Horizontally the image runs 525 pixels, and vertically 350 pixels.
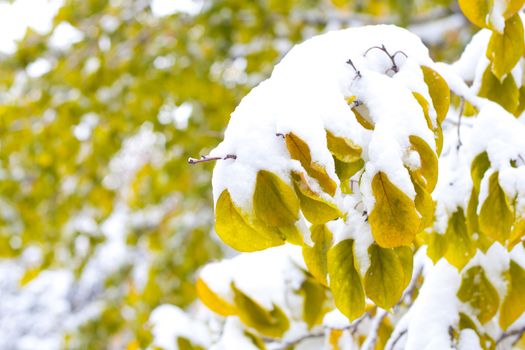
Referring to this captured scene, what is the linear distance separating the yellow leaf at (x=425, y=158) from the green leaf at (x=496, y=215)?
0.43 ft

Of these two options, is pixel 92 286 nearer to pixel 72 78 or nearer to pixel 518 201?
pixel 72 78

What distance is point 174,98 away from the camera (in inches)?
95.3

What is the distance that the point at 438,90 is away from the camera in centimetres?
62

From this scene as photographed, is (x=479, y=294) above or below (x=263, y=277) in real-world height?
above

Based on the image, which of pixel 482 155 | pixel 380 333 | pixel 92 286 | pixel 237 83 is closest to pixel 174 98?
pixel 237 83

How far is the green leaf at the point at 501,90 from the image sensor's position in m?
0.75

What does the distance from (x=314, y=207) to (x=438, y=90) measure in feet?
0.73

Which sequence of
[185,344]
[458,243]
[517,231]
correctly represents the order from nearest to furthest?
[517,231], [458,243], [185,344]

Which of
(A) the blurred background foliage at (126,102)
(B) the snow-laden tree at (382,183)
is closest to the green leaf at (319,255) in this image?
(B) the snow-laden tree at (382,183)

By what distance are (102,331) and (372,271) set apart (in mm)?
2331

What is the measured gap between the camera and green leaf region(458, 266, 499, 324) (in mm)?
740

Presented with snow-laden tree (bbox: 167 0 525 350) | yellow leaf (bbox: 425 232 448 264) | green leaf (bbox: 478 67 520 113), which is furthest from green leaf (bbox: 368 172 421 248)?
green leaf (bbox: 478 67 520 113)

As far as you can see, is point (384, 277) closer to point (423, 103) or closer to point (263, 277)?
point (423, 103)

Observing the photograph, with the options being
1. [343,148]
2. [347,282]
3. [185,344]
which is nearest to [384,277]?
[347,282]
